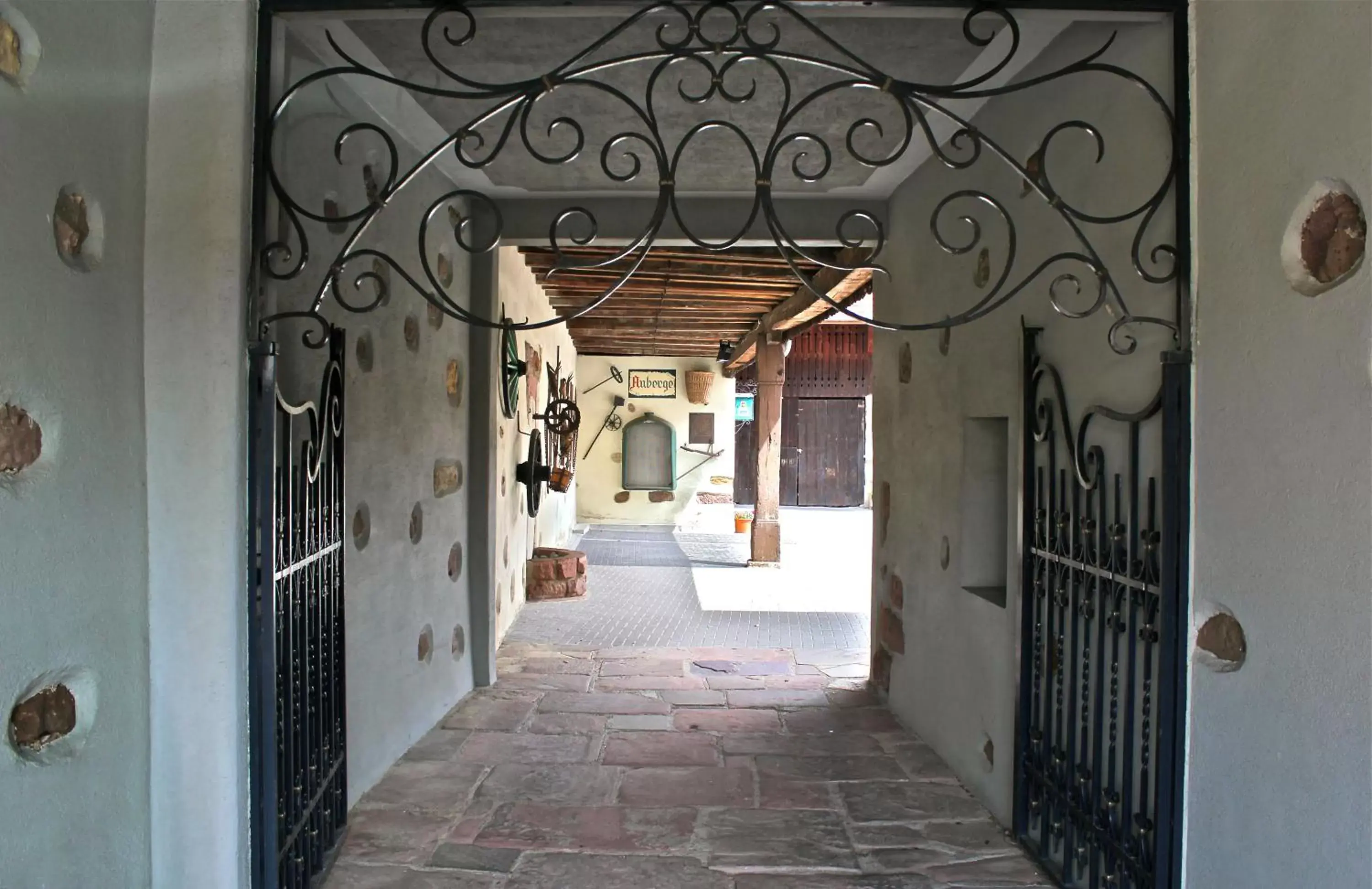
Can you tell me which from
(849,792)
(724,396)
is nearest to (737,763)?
(849,792)

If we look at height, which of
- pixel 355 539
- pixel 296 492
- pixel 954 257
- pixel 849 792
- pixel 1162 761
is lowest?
pixel 849 792

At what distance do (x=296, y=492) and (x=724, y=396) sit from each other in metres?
10.3

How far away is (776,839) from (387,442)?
1644 mm

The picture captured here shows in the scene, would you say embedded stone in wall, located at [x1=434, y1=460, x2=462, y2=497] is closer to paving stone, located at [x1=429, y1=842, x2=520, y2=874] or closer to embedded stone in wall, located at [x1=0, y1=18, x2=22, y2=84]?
paving stone, located at [x1=429, y1=842, x2=520, y2=874]

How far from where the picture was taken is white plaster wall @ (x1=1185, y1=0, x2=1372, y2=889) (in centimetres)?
113

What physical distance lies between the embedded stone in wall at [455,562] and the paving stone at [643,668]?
89 centimetres

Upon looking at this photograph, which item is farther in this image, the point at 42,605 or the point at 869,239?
the point at 869,239

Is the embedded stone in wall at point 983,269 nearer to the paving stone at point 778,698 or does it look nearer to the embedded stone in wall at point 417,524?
the paving stone at point 778,698

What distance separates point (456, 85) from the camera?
2469mm

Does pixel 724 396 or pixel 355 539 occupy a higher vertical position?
pixel 724 396

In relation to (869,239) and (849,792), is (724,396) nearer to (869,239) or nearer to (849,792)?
(869,239)

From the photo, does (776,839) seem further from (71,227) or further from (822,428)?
(822,428)

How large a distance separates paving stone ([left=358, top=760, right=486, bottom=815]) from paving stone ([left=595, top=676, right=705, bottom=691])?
106 cm

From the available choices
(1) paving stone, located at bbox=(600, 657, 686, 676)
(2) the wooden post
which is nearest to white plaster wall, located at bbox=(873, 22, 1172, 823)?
(1) paving stone, located at bbox=(600, 657, 686, 676)
